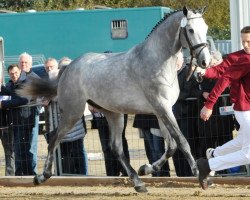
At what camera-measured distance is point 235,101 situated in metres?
10.8

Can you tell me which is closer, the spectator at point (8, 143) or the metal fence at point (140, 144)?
→ the metal fence at point (140, 144)

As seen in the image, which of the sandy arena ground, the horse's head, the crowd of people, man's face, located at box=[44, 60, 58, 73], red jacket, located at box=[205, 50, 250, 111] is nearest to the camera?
red jacket, located at box=[205, 50, 250, 111]

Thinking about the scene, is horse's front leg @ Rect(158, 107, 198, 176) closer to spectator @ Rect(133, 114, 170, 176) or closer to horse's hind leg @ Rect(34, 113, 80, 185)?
horse's hind leg @ Rect(34, 113, 80, 185)

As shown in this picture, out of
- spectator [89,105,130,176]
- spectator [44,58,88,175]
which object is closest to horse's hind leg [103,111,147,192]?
spectator [89,105,130,176]

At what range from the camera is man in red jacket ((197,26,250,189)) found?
1063 centimetres

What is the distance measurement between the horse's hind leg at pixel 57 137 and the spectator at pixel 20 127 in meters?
1.30

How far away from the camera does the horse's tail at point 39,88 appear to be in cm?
1331

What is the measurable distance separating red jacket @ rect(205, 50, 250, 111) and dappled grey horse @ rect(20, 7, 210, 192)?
18.4 inches

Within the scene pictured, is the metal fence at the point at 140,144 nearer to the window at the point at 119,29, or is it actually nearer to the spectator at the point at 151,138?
the spectator at the point at 151,138

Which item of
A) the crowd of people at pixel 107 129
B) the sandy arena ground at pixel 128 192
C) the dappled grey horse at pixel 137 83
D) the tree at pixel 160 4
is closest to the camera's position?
the dappled grey horse at pixel 137 83

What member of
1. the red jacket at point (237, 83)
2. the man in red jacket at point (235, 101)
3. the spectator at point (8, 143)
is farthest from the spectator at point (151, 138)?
the red jacket at point (237, 83)

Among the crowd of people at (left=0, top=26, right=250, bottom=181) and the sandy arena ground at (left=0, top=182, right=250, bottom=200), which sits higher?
the crowd of people at (left=0, top=26, right=250, bottom=181)

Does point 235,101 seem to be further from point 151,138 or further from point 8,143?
point 8,143

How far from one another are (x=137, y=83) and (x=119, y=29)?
16675mm
